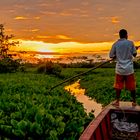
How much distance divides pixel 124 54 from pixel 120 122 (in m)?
1.86

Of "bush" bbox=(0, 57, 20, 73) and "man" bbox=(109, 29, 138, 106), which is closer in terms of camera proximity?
"man" bbox=(109, 29, 138, 106)

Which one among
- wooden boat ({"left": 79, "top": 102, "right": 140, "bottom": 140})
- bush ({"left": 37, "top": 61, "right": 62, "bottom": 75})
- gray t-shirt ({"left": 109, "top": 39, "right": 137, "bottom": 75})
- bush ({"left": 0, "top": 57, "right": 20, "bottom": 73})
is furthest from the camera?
bush ({"left": 37, "top": 61, "right": 62, "bottom": 75})

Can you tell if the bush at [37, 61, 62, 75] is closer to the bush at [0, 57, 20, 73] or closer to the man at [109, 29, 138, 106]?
the bush at [0, 57, 20, 73]

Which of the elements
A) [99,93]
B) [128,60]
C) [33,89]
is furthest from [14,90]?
[128,60]

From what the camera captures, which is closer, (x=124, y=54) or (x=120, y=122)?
(x=120, y=122)

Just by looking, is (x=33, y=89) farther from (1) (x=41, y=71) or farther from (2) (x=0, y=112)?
(1) (x=41, y=71)

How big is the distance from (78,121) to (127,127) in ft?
4.22

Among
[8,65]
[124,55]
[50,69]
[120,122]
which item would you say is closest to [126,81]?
[124,55]

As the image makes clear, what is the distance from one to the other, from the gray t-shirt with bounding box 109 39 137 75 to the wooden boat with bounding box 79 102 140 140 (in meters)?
1.03

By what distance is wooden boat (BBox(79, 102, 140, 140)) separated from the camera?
9406 millimetres

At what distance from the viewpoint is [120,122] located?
1019cm

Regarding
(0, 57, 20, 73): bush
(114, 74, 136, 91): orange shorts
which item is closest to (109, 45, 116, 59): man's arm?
(114, 74, 136, 91): orange shorts

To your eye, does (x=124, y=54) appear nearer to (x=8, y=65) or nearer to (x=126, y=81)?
(x=126, y=81)

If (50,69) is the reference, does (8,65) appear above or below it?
above
